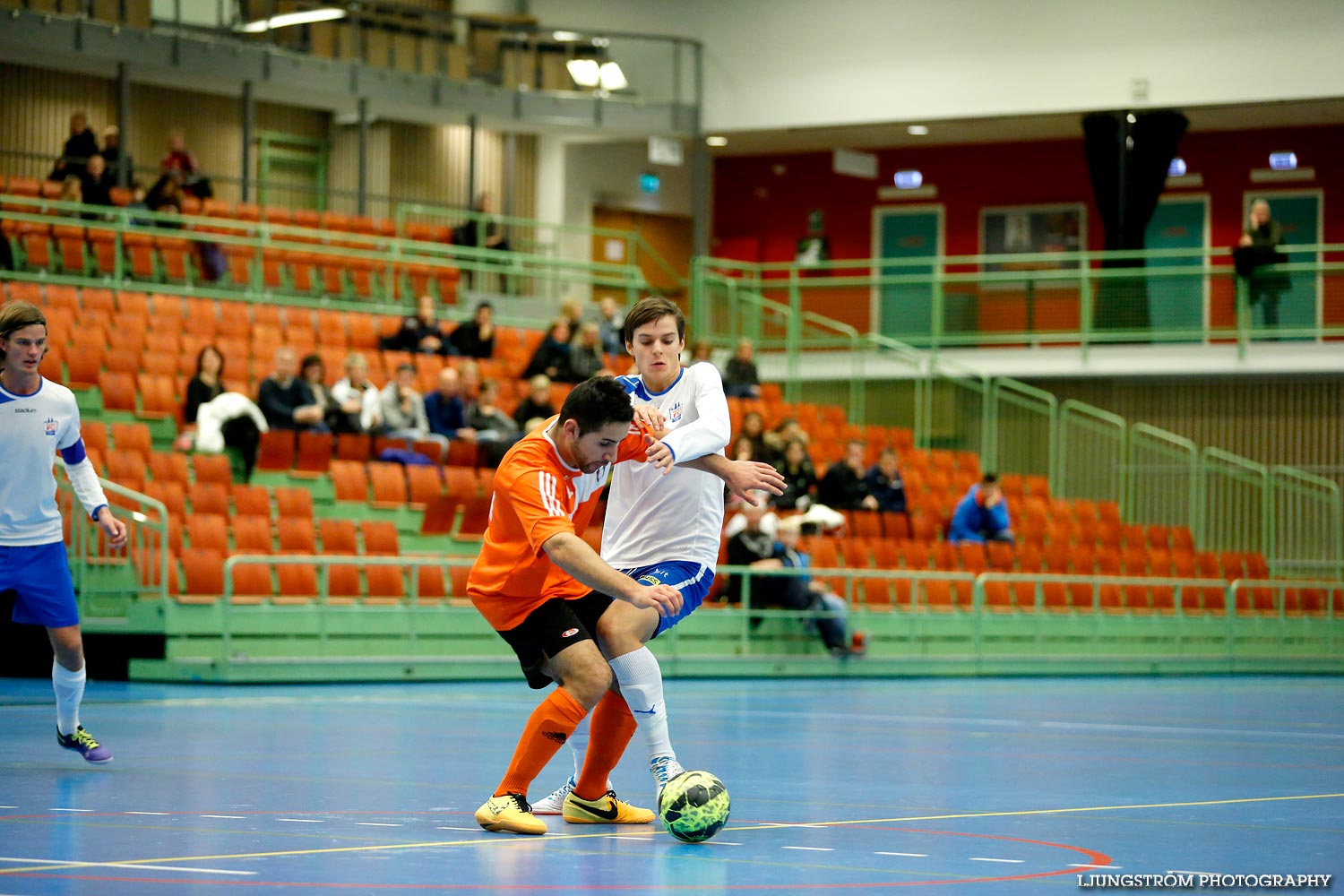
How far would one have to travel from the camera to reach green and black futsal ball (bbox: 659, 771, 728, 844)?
5.79 metres

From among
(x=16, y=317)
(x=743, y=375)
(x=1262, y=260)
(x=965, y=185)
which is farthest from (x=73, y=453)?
(x=965, y=185)

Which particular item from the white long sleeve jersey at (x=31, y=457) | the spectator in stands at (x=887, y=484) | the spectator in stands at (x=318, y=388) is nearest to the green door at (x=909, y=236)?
the spectator in stands at (x=887, y=484)

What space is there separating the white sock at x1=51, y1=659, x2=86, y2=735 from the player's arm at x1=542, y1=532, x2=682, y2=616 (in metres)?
3.23

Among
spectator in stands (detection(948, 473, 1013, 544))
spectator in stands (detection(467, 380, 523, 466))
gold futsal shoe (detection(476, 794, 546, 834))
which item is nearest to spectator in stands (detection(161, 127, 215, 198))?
spectator in stands (detection(467, 380, 523, 466))

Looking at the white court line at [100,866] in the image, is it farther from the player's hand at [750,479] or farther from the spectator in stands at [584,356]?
the spectator in stands at [584,356]

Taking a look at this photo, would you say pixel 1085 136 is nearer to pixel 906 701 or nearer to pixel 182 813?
pixel 906 701

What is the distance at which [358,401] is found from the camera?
693 inches

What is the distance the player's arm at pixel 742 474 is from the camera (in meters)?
6.38

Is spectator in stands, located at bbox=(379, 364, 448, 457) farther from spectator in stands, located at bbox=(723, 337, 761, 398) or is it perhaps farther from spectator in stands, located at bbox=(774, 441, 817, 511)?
spectator in stands, located at bbox=(723, 337, 761, 398)

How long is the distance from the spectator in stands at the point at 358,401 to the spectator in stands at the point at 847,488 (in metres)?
5.34

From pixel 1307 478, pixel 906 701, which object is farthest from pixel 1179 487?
pixel 906 701

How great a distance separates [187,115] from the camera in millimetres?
28031

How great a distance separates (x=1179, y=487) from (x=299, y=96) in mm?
14338

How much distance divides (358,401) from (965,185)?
17.8 metres
